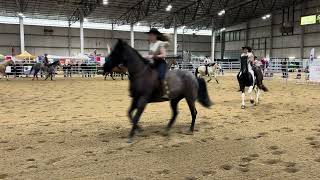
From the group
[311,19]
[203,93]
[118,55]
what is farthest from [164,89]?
[311,19]

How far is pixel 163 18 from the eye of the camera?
147 ft

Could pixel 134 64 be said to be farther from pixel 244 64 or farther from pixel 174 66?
pixel 174 66

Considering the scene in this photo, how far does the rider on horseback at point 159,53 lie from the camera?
223 inches

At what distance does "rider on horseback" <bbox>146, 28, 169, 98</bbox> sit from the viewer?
18.6 ft

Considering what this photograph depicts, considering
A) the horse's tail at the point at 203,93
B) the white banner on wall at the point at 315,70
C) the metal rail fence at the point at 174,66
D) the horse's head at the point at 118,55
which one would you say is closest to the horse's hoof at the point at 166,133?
the horse's tail at the point at 203,93

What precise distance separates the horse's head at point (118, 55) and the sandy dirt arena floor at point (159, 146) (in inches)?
55.0

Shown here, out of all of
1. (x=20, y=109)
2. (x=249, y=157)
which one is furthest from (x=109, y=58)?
(x=20, y=109)

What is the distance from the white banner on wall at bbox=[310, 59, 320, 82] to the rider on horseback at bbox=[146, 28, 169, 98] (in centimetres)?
1564

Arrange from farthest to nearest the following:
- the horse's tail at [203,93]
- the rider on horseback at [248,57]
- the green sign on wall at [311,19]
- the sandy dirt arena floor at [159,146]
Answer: the green sign on wall at [311,19], the rider on horseback at [248,57], the horse's tail at [203,93], the sandy dirt arena floor at [159,146]

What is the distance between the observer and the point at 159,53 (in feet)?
18.7

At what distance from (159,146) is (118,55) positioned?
67.1 inches

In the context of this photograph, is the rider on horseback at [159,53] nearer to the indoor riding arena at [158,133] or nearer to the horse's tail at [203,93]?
the indoor riding arena at [158,133]

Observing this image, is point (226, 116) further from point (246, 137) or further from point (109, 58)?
point (109, 58)

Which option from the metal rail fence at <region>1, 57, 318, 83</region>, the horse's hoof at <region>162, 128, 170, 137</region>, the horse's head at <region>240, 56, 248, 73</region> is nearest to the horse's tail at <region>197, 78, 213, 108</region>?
the horse's hoof at <region>162, 128, 170, 137</region>
